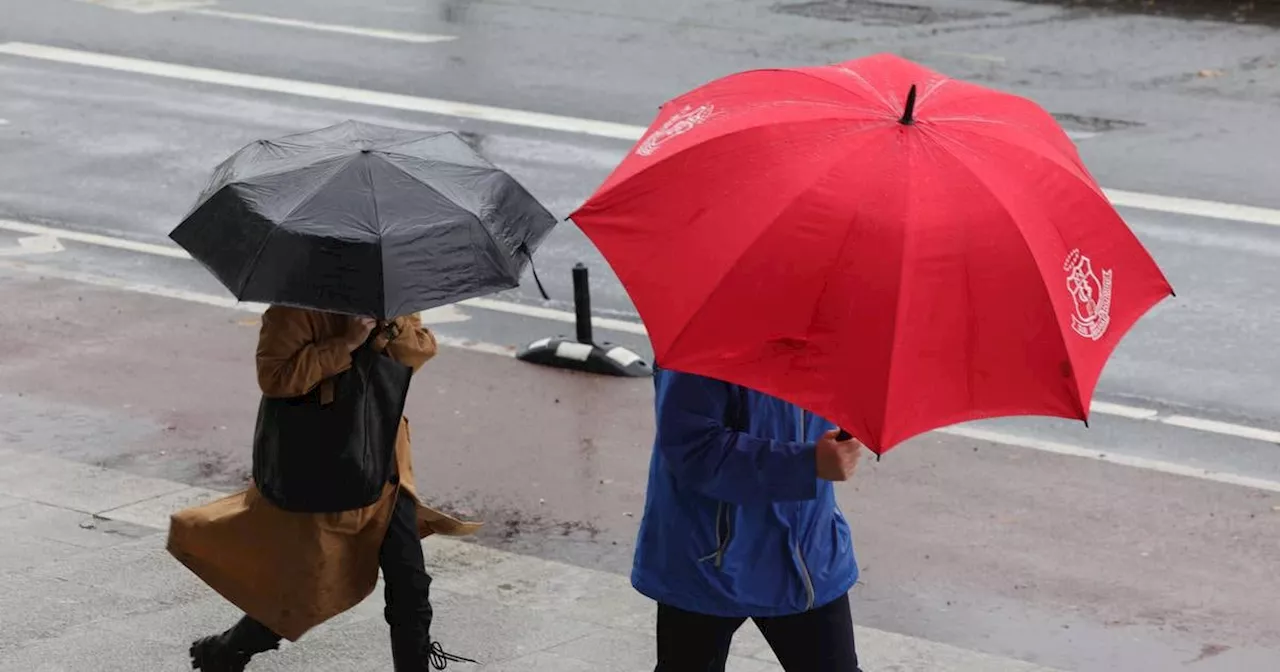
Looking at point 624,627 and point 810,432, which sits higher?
point 810,432

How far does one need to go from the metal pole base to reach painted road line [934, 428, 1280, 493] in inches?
63.3

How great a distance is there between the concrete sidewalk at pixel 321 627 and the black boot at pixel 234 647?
371 millimetres

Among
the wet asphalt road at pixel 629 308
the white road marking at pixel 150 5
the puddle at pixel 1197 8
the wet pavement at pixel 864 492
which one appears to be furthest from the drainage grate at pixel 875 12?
the wet pavement at pixel 864 492

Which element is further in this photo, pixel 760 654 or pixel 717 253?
pixel 760 654

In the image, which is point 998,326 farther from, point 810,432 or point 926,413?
point 810,432

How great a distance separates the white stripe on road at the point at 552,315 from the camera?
910 centimetres

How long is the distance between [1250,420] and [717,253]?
603cm

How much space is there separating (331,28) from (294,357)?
48.1ft

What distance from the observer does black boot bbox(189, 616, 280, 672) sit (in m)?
5.52

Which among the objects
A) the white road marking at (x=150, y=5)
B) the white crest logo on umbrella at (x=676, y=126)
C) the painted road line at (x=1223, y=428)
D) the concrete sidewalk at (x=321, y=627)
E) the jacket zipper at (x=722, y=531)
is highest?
the white crest logo on umbrella at (x=676, y=126)

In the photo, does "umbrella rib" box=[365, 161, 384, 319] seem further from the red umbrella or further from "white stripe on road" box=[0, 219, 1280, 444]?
"white stripe on road" box=[0, 219, 1280, 444]

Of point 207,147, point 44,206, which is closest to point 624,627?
point 44,206

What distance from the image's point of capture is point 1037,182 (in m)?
4.01

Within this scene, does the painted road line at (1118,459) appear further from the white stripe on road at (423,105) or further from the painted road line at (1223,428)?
the white stripe on road at (423,105)
